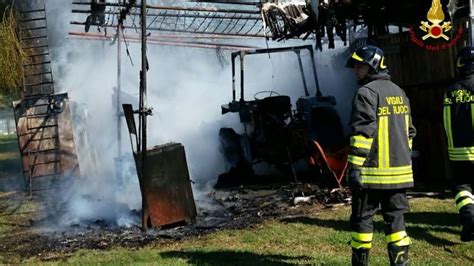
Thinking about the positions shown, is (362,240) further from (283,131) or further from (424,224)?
(283,131)

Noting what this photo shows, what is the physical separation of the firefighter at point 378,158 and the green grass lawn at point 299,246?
2.17 ft

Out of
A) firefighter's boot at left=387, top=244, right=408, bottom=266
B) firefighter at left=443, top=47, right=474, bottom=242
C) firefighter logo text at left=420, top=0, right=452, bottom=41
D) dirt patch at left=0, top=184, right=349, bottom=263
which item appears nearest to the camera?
firefighter's boot at left=387, top=244, right=408, bottom=266

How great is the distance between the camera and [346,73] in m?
Answer: 14.4

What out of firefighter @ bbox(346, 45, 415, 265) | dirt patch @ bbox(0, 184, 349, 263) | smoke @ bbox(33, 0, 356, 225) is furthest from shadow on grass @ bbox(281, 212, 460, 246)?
smoke @ bbox(33, 0, 356, 225)

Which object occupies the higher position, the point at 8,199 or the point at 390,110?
the point at 390,110

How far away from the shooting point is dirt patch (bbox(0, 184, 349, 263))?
668 centimetres

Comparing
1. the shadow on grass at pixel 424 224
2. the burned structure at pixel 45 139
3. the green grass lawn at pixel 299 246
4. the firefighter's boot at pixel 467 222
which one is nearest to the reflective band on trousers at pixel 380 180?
the green grass lawn at pixel 299 246

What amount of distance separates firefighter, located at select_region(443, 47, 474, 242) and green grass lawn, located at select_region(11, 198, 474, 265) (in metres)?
0.42

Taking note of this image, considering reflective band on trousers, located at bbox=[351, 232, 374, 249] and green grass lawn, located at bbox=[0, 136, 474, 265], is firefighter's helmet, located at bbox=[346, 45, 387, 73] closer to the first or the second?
reflective band on trousers, located at bbox=[351, 232, 374, 249]

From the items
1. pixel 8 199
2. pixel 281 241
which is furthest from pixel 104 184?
pixel 281 241

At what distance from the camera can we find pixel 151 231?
7180 mm

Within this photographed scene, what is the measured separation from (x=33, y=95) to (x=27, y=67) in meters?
0.95

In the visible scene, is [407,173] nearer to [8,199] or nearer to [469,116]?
[469,116]

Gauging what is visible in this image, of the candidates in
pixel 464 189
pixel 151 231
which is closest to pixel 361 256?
pixel 464 189
